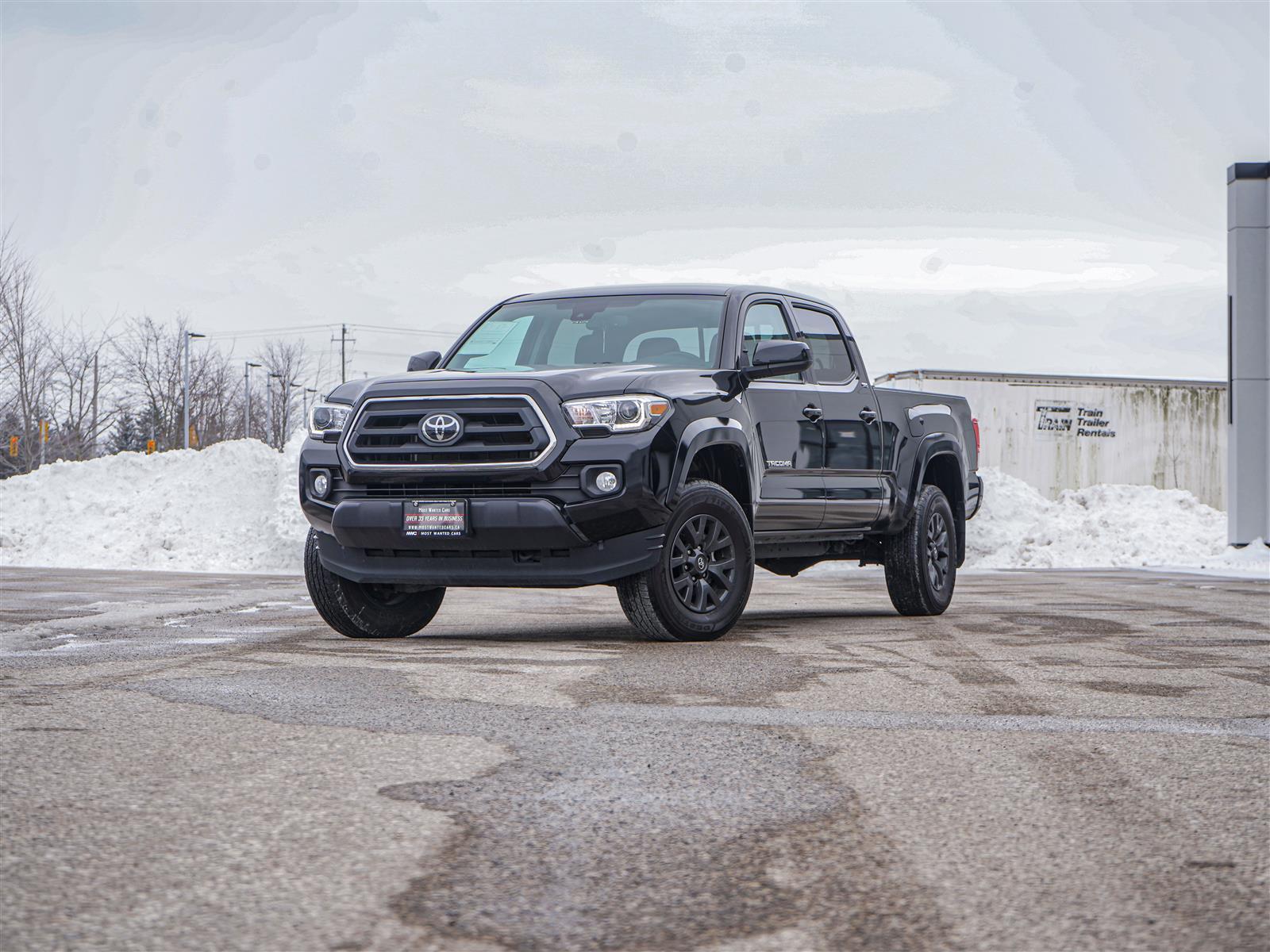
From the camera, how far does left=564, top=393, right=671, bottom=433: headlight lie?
7.87m

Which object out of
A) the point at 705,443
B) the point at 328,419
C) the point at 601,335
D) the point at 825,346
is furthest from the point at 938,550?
the point at 328,419

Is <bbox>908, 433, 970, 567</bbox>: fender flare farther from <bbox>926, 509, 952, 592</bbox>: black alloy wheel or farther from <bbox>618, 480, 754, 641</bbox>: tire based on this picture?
<bbox>618, 480, 754, 641</bbox>: tire

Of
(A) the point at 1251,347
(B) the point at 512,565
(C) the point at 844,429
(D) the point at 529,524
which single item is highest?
(A) the point at 1251,347

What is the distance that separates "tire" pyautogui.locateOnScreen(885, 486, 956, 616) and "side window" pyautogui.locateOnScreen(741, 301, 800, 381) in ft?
5.58

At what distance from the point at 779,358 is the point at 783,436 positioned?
2.73ft

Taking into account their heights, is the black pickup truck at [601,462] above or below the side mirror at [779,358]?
below

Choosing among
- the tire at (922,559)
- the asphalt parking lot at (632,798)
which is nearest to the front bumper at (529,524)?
the asphalt parking lot at (632,798)

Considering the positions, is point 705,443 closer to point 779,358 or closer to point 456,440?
point 779,358

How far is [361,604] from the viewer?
8.84 meters

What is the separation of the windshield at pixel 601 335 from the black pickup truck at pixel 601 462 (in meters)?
0.01

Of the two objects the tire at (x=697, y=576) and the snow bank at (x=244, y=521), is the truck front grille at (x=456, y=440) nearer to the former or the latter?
the tire at (x=697, y=576)

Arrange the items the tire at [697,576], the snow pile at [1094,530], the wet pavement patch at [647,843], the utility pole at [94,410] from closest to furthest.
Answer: the wet pavement patch at [647,843]
the tire at [697,576]
the snow pile at [1094,530]
the utility pole at [94,410]

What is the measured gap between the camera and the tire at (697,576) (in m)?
8.03

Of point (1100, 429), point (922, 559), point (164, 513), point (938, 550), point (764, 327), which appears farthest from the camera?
point (1100, 429)
